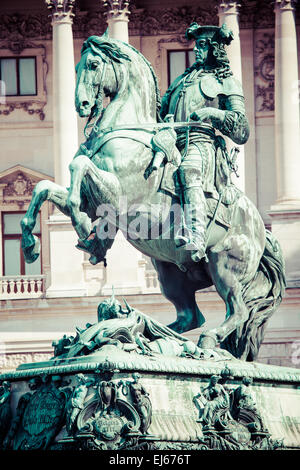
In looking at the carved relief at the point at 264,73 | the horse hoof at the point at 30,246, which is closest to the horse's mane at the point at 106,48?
the horse hoof at the point at 30,246

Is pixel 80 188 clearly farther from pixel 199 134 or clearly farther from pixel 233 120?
pixel 233 120

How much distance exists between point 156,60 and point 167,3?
5.73ft

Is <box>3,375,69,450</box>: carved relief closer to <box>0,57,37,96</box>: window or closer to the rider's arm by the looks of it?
the rider's arm

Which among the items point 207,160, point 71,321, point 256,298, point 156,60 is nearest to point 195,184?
point 207,160

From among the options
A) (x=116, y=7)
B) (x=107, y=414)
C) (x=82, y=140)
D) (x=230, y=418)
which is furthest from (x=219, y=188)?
(x=82, y=140)

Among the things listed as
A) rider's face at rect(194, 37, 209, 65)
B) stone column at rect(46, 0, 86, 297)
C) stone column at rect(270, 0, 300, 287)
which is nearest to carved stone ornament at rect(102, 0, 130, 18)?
stone column at rect(46, 0, 86, 297)

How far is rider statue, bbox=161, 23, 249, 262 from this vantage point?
51.5ft

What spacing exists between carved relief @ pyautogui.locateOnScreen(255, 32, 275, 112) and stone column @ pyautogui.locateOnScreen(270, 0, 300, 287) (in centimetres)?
205

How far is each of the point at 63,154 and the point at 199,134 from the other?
98.6 feet

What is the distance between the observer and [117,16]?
47031 millimetres

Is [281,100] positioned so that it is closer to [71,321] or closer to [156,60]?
[156,60]

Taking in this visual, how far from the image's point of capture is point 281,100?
1826 inches

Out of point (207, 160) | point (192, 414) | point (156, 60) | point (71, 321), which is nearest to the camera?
point (192, 414)

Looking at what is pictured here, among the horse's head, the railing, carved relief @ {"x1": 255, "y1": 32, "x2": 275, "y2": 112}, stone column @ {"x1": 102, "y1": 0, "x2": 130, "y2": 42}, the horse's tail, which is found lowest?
the railing
